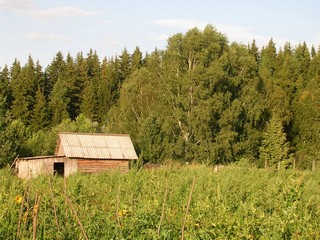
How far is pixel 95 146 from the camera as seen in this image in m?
29.7

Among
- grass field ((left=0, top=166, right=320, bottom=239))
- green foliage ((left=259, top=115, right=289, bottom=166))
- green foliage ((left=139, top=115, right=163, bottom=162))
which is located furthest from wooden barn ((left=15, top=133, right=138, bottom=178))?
grass field ((left=0, top=166, right=320, bottom=239))

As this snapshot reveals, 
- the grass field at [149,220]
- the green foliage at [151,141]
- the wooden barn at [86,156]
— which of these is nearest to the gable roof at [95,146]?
the wooden barn at [86,156]

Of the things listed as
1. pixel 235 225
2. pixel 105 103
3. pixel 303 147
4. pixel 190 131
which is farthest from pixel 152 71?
pixel 235 225

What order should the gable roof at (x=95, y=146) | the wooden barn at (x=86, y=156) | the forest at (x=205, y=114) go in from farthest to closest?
the forest at (x=205, y=114), the gable roof at (x=95, y=146), the wooden barn at (x=86, y=156)

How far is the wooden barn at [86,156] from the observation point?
93.6 ft

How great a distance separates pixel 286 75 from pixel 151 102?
1585cm

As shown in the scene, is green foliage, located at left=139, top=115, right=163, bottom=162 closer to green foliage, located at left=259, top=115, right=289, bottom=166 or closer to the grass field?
green foliage, located at left=259, top=115, right=289, bottom=166

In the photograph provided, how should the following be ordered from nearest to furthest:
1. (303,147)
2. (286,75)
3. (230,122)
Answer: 1. (230,122)
2. (303,147)
3. (286,75)

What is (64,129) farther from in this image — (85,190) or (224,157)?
(85,190)

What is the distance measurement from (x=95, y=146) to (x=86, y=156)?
968mm

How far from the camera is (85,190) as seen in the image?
12.1 m

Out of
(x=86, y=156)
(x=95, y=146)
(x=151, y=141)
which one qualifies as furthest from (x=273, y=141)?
(x=86, y=156)

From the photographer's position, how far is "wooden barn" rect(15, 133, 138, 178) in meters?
28.5

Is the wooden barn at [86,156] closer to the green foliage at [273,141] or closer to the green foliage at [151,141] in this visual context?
the green foliage at [151,141]
